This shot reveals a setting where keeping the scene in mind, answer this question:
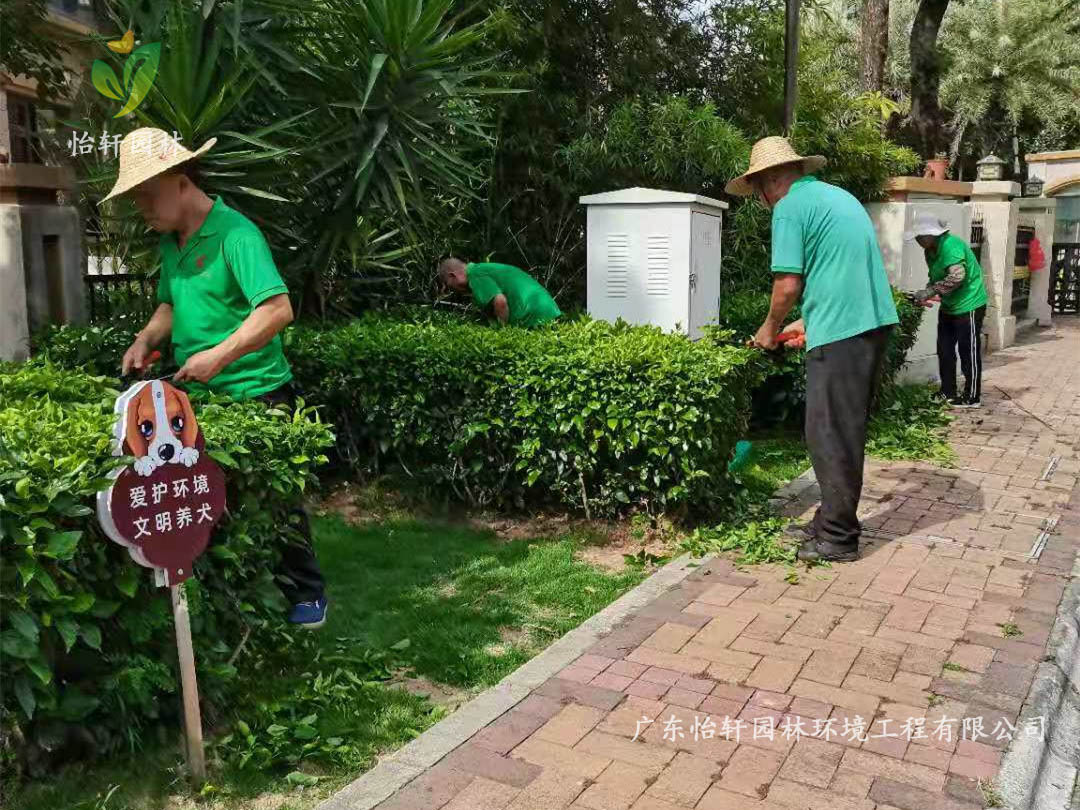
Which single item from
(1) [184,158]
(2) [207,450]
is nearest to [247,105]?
(1) [184,158]

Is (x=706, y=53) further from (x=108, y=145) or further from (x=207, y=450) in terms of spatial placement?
(x=207, y=450)

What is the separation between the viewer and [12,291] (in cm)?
529

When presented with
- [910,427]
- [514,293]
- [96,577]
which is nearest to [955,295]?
[910,427]

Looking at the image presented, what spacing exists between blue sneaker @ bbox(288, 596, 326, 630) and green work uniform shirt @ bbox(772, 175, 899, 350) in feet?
8.95

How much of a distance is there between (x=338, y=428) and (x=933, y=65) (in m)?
14.0

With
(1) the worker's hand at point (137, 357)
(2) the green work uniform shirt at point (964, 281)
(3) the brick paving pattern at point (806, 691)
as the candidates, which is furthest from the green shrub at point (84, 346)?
(2) the green work uniform shirt at point (964, 281)

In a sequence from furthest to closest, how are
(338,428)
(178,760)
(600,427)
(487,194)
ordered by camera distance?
(487,194), (338,428), (600,427), (178,760)

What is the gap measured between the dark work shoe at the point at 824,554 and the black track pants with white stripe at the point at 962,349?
487 centimetres

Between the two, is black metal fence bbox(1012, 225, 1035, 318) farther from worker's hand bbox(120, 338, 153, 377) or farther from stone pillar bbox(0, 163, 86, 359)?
worker's hand bbox(120, 338, 153, 377)

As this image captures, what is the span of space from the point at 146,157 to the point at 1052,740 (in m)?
3.86

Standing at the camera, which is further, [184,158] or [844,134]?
[844,134]

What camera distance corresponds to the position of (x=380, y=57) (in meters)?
5.71

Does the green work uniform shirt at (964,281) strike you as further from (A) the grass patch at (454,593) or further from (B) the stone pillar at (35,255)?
(B) the stone pillar at (35,255)

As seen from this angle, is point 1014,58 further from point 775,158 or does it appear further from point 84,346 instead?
point 84,346
